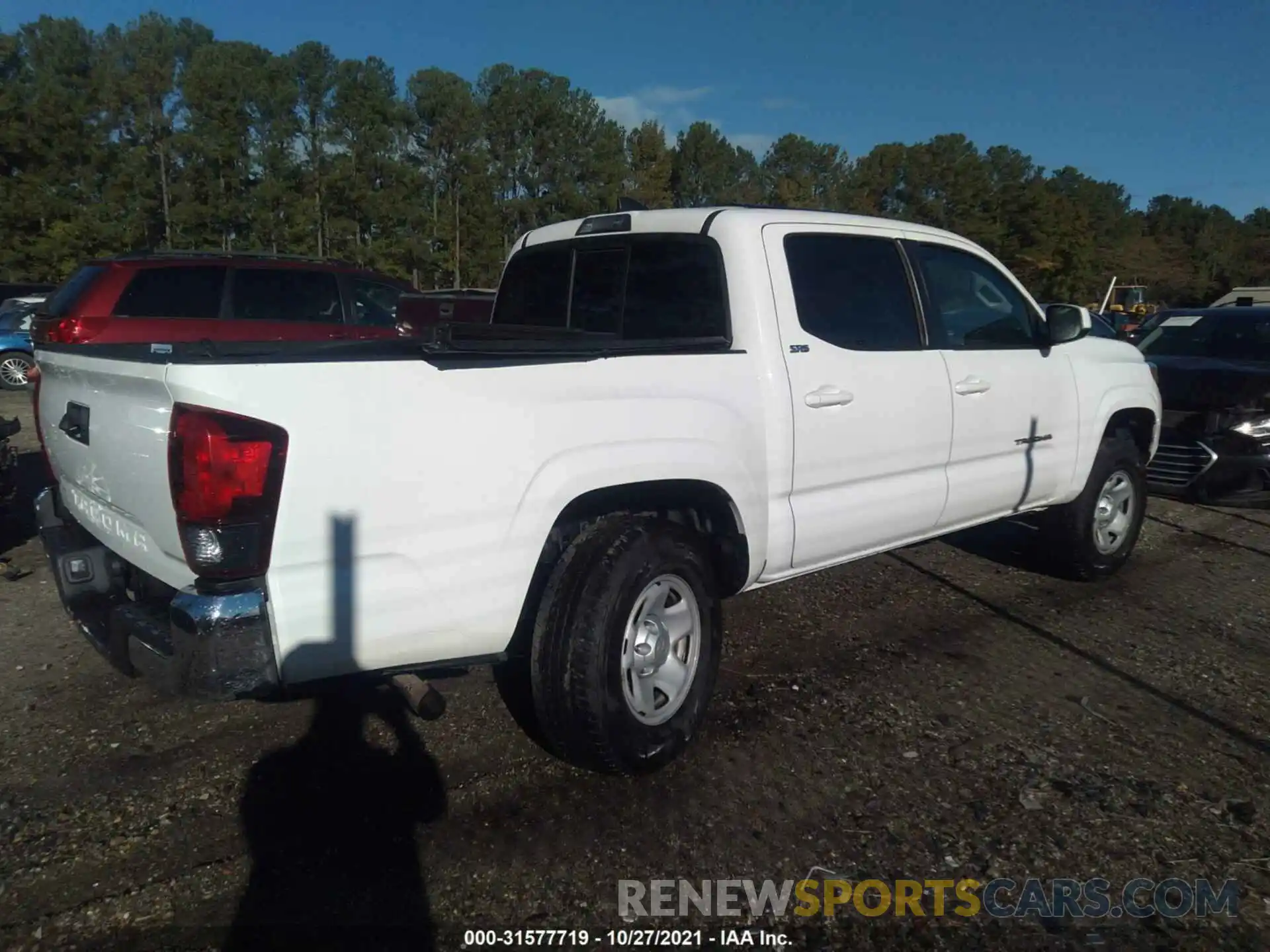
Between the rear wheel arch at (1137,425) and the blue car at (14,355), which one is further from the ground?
the rear wheel arch at (1137,425)

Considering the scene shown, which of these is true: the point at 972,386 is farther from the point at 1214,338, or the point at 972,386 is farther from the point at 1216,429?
the point at 1214,338

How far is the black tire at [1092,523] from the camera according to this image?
532cm

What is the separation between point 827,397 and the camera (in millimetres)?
→ 3727

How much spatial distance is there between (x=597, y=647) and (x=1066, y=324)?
→ 3222 millimetres

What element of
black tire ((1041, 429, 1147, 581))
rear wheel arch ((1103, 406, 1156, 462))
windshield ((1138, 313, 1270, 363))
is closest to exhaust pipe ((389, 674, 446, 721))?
black tire ((1041, 429, 1147, 581))

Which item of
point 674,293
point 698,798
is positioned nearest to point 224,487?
point 698,798

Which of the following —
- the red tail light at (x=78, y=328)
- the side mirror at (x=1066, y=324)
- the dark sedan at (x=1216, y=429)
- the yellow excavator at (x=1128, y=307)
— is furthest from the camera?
the yellow excavator at (x=1128, y=307)

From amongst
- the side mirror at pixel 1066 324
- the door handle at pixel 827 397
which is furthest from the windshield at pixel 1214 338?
the door handle at pixel 827 397

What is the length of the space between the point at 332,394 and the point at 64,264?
39030 mm

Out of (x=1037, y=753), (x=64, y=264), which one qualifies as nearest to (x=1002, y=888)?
(x=1037, y=753)

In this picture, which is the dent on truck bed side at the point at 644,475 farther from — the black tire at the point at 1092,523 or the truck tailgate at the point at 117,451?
the black tire at the point at 1092,523

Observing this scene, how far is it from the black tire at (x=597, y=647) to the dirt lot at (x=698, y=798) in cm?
17

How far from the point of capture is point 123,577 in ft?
10.2

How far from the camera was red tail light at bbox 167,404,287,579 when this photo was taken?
7.69 feet
